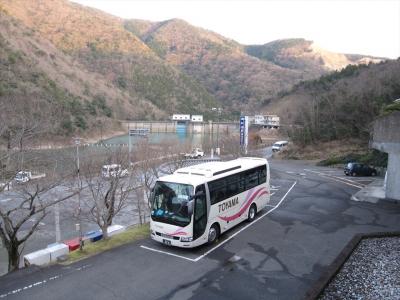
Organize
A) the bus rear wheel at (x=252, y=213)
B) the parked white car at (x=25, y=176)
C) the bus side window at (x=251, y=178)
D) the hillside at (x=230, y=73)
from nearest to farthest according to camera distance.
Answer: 1. the parked white car at (x=25, y=176)
2. the bus side window at (x=251, y=178)
3. the bus rear wheel at (x=252, y=213)
4. the hillside at (x=230, y=73)

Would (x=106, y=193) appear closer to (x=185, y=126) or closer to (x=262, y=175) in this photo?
(x=262, y=175)

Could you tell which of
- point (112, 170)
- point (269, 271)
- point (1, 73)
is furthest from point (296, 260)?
A: point (1, 73)

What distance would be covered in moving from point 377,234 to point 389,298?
5.18 metres

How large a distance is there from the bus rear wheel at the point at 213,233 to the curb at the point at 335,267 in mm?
3993

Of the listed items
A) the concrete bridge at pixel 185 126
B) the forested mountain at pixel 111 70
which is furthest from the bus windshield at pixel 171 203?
the concrete bridge at pixel 185 126

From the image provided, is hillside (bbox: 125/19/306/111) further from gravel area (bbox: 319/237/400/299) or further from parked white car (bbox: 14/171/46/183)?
gravel area (bbox: 319/237/400/299)

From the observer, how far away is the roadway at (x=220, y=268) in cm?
883

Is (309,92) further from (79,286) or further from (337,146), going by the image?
(79,286)

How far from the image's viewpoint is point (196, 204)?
11.2 meters

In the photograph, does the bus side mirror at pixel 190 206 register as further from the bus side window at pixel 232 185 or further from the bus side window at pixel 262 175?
the bus side window at pixel 262 175

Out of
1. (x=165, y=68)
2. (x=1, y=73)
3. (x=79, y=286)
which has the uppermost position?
(x=165, y=68)

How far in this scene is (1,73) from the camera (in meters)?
57.4

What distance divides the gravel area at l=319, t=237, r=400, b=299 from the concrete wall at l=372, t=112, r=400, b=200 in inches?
286

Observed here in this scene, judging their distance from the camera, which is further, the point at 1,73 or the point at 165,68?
the point at 165,68
